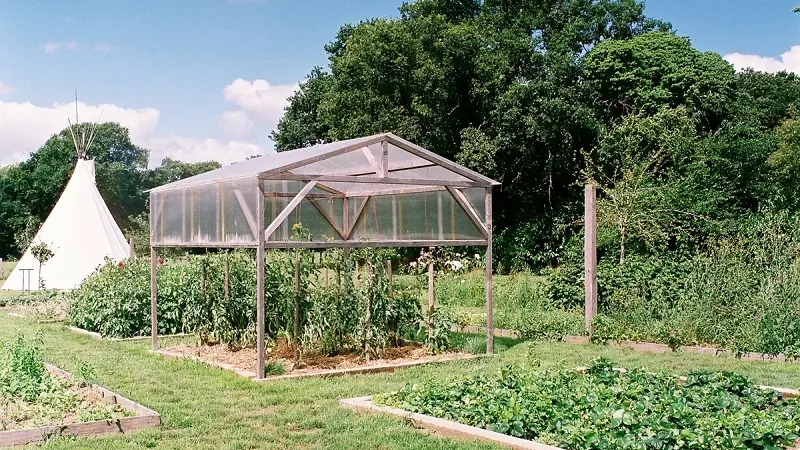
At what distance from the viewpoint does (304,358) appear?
9328 mm

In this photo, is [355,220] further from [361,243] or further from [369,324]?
[369,324]

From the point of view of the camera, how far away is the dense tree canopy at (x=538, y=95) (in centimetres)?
2470

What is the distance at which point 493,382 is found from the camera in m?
6.69

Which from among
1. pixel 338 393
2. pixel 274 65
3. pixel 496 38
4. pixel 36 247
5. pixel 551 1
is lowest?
pixel 338 393

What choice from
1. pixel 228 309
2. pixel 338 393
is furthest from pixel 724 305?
pixel 228 309

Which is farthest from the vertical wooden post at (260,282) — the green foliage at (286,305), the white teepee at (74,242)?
the white teepee at (74,242)

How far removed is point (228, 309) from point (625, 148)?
51.8 feet

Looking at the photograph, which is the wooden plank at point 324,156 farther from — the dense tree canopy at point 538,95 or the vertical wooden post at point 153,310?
the dense tree canopy at point 538,95

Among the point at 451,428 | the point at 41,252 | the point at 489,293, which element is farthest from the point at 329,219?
the point at 41,252

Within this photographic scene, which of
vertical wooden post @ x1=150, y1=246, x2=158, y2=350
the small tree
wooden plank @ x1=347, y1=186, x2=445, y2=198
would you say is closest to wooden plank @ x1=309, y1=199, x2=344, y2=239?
wooden plank @ x1=347, y1=186, x2=445, y2=198

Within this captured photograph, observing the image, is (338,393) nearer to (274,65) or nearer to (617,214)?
(617,214)

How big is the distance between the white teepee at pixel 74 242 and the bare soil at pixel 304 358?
546 inches

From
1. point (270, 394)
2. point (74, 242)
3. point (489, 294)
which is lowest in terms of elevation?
point (270, 394)

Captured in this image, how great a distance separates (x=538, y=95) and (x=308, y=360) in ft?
56.8
